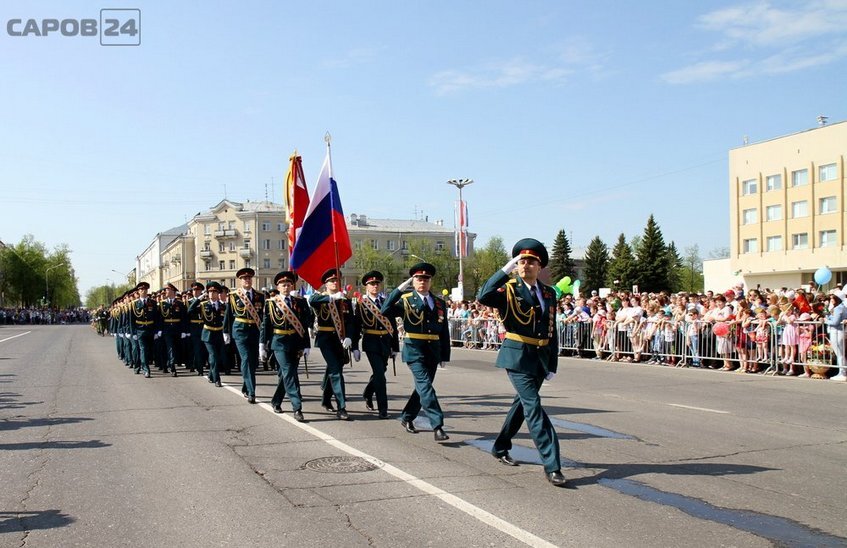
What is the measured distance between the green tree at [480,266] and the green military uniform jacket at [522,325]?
107 meters

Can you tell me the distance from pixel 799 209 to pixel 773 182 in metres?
2.93

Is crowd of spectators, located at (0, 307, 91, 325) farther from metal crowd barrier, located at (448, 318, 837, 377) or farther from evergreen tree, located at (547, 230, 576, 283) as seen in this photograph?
metal crowd barrier, located at (448, 318, 837, 377)

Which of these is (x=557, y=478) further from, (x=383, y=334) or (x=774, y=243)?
(x=774, y=243)

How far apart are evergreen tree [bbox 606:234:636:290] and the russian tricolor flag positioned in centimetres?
6724

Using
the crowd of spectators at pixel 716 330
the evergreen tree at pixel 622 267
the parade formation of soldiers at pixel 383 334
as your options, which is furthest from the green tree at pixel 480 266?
the parade formation of soldiers at pixel 383 334

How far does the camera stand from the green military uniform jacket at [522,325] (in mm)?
6816

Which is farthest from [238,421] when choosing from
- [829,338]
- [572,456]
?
[829,338]

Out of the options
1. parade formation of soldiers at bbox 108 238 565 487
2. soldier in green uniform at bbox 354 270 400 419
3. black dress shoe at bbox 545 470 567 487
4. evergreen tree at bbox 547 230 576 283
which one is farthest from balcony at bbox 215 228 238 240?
black dress shoe at bbox 545 470 567 487

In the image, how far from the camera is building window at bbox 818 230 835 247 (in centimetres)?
5531

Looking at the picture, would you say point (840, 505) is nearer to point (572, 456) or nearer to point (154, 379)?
point (572, 456)

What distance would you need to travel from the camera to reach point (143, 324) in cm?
1741

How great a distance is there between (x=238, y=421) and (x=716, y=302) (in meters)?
12.2

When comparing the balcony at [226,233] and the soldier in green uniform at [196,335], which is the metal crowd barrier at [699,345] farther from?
the balcony at [226,233]

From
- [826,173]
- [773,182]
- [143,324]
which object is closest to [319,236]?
[143,324]
